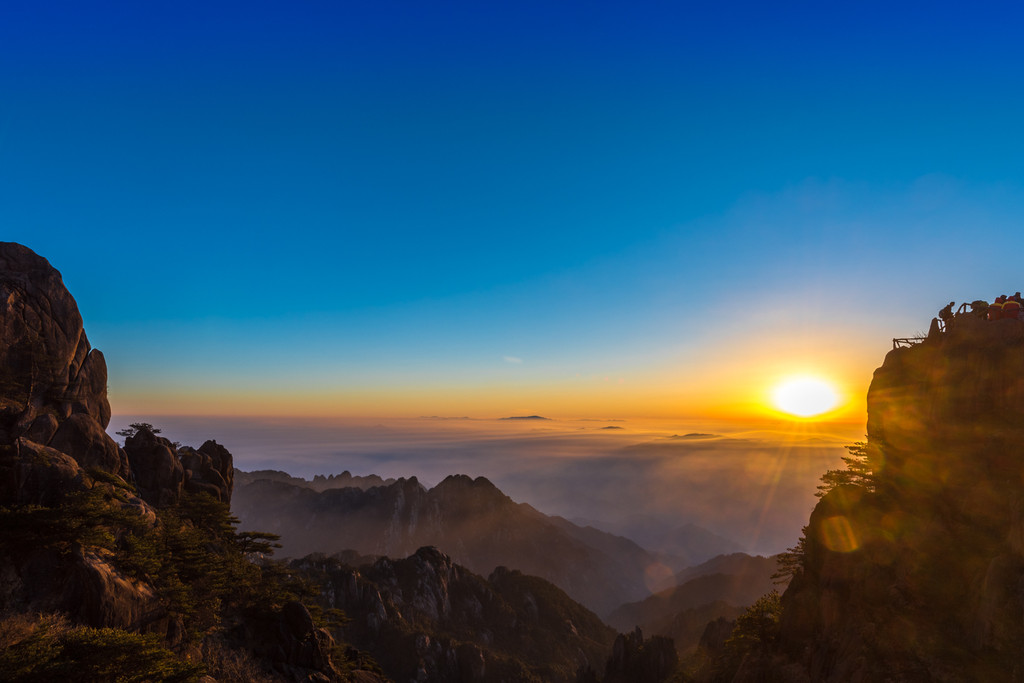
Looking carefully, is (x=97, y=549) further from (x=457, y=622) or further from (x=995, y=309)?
(x=457, y=622)

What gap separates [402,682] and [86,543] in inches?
3318

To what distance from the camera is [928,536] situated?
35.8 metres

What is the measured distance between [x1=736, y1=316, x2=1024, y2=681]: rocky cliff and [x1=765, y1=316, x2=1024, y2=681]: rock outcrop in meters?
0.10

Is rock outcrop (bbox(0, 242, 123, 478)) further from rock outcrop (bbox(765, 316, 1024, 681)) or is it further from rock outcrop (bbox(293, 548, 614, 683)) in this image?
rock outcrop (bbox(293, 548, 614, 683))

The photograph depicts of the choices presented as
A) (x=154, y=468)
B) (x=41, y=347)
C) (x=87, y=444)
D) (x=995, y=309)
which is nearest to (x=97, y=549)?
(x=87, y=444)

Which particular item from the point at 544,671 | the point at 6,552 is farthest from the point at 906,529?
the point at 544,671

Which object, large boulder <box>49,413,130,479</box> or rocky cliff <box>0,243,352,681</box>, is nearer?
rocky cliff <box>0,243,352,681</box>

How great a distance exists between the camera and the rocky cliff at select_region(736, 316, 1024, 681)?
29.9 m

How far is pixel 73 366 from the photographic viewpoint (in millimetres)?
50438

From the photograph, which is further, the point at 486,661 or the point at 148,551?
the point at 486,661

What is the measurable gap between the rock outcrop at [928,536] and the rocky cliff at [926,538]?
3.8 inches

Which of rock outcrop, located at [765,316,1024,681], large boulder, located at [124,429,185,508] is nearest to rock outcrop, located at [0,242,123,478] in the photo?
large boulder, located at [124,429,185,508]

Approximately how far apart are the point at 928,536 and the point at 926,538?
0.26 m

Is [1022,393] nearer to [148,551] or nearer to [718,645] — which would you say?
[148,551]
